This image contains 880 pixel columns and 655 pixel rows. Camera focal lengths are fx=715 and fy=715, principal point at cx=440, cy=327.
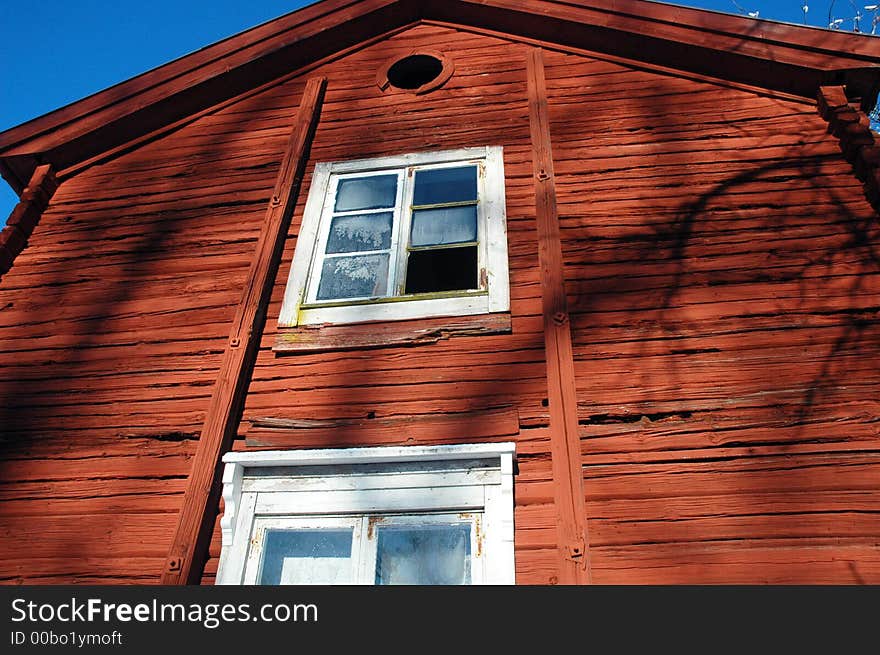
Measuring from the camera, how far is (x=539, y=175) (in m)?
5.27

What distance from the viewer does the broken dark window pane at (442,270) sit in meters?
4.91

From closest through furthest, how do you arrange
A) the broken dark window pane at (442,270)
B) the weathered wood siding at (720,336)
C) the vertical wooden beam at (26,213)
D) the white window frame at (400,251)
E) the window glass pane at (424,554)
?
the weathered wood siding at (720,336) → the window glass pane at (424,554) → the white window frame at (400,251) → the broken dark window pane at (442,270) → the vertical wooden beam at (26,213)

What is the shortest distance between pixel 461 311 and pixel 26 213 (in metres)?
3.88

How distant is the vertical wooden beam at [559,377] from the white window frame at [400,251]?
0.28 metres

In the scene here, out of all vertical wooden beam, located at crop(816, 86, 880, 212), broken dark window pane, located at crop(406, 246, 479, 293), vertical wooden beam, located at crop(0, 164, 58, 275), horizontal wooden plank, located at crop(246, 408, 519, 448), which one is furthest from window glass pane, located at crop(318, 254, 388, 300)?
vertical wooden beam, located at crop(816, 86, 880, 212)

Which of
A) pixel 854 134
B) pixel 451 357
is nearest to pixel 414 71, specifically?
pixel 451 357

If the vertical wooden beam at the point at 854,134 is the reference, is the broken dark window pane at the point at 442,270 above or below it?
below

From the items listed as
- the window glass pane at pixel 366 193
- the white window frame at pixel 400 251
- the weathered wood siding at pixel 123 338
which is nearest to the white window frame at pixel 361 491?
the weathered wood siding at pixel 123 338

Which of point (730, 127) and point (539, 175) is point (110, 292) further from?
point (730, 127)

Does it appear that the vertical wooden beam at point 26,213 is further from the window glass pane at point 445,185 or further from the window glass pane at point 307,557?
the window glass pane at point 307,557

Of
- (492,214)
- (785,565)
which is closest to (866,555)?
(785,565)

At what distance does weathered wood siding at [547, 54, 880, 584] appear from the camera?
3529mm

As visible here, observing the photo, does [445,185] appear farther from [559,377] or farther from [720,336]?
[720,336]

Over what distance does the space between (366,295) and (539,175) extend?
5.15 feet
